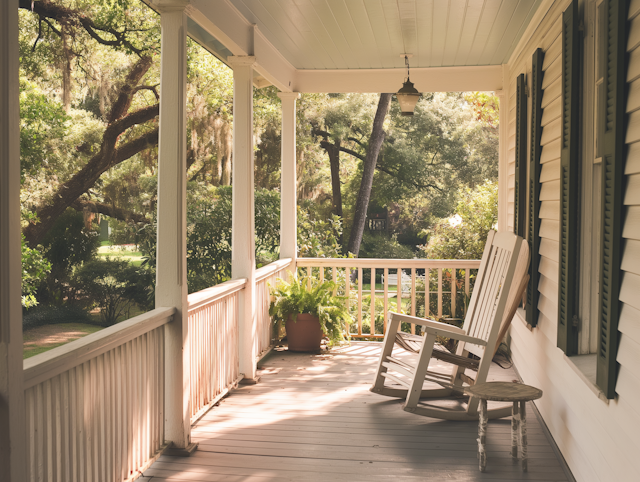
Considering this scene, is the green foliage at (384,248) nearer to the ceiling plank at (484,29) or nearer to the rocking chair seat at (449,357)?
the ceiling plank at (484,29)

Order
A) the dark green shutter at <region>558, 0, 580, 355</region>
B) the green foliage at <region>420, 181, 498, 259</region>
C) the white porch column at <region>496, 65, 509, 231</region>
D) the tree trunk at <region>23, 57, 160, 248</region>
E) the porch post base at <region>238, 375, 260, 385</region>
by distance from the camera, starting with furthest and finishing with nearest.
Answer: the green foliage at <region>420, 181, 498, 259</region> → the white porch column at <region>496, 65, 509, 231</region> → the porch post base at <region>238, 375, 260, 385</region> → the tree trunk at <region>23, 57, 160, 248</region> → the dark green shutter at <region>558, 0, 580, 355</region>

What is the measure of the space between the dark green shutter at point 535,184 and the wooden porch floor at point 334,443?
79 cm

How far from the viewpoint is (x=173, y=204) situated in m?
3.09

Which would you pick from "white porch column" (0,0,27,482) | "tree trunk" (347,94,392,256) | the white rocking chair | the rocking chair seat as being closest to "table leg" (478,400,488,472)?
the white rocking chair

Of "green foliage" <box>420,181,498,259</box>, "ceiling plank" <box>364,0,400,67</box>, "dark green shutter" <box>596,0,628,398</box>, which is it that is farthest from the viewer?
"green foliage" <box>420,181,498,259</box>

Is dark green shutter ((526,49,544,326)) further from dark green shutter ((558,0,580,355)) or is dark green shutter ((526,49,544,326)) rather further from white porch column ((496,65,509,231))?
white porch column ((496,65,509,231))

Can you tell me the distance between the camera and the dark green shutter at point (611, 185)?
81.3 inches

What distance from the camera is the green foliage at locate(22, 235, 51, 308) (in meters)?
3.25

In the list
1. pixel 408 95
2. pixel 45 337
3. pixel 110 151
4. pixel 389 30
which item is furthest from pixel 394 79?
pixel 45 337

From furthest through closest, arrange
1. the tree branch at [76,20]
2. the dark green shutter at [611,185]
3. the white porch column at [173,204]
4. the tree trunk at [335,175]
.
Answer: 1. the tree trunk at [335,175]
2. the tree branch at [76,20]
3. the white porch column at [173,204]
4. the dark green shutter at [611,185]

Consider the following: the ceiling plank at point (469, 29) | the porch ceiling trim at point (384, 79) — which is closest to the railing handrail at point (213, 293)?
the porch ceiling trim at point (384, 79)

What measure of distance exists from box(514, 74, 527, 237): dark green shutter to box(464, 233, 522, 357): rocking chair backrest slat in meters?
0.39

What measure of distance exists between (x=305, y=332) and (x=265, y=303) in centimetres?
53

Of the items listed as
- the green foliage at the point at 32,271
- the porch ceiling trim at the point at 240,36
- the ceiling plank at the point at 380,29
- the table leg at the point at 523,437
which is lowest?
the table leg at the point at 523,437
